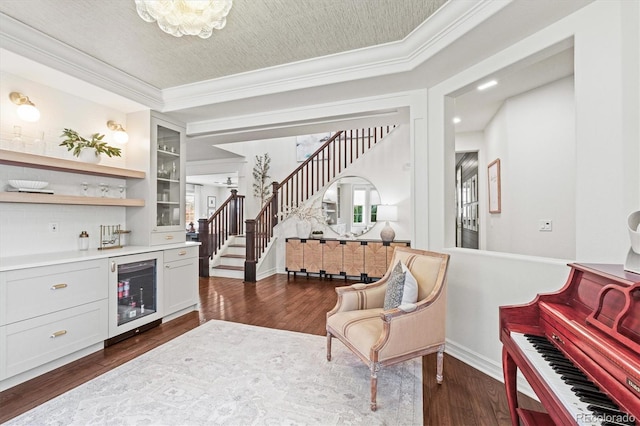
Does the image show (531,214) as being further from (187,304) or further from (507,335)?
(187,304)

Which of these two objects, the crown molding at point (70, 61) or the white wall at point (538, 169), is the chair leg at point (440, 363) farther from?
the crown molding at point (70, 61)

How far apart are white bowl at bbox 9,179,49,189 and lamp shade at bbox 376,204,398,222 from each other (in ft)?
15.2

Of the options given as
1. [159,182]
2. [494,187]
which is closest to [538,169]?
[494,187]

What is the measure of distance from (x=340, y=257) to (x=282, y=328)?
2366mm

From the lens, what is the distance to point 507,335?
4.75ft

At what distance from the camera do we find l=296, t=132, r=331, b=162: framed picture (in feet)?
22.0

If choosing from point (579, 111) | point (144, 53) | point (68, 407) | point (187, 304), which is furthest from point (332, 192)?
point (68, 407)

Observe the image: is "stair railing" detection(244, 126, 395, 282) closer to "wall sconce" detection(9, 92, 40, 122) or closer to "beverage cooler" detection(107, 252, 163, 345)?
"beverage cooler" detection(107, 252, 163, 345)

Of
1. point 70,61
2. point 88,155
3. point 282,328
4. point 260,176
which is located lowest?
point 282,328

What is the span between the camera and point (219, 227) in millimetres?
6602

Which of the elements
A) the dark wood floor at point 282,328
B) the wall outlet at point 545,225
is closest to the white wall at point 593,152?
the dark wood floor at point 282,328

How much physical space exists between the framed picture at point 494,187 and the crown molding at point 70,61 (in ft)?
14.2

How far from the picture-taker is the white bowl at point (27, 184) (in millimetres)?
2469

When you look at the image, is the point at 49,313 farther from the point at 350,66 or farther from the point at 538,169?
the point at 538,169
